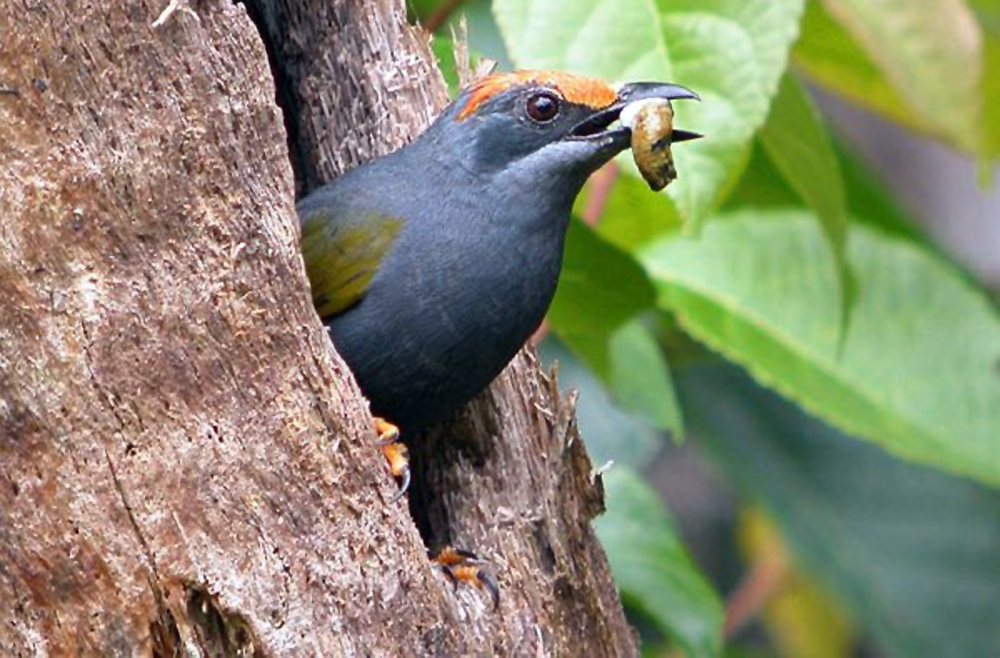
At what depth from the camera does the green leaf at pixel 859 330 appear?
482cm

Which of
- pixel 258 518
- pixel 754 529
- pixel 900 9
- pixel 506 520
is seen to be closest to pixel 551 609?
pixel 506 520

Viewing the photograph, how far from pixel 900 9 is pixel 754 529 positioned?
3.69 m

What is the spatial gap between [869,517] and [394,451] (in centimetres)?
317

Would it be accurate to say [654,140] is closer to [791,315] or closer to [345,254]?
[345,254]

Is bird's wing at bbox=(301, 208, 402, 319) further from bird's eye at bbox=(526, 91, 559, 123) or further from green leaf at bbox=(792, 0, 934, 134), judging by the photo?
green leaf at bbox=(792, 0, 934, 134)

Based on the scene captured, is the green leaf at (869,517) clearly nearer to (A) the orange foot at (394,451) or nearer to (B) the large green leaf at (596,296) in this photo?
(B) the large green leaf at (596,296)

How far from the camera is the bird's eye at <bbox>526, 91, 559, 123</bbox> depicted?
4.08 m

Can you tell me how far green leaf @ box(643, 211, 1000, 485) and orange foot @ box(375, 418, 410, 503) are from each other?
3.67 feet

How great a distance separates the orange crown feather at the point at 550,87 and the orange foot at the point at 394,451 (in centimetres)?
72

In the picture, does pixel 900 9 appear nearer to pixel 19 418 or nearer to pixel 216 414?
pixel 216 414

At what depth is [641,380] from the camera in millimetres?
4711

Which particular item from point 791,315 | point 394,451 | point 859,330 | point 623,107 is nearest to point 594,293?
point 623,107

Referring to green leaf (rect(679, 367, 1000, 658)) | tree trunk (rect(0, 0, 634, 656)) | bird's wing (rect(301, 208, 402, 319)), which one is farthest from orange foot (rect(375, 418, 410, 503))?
green leaf (rect(679, 367, 1000, 658))

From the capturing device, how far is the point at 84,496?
333 centimetres
